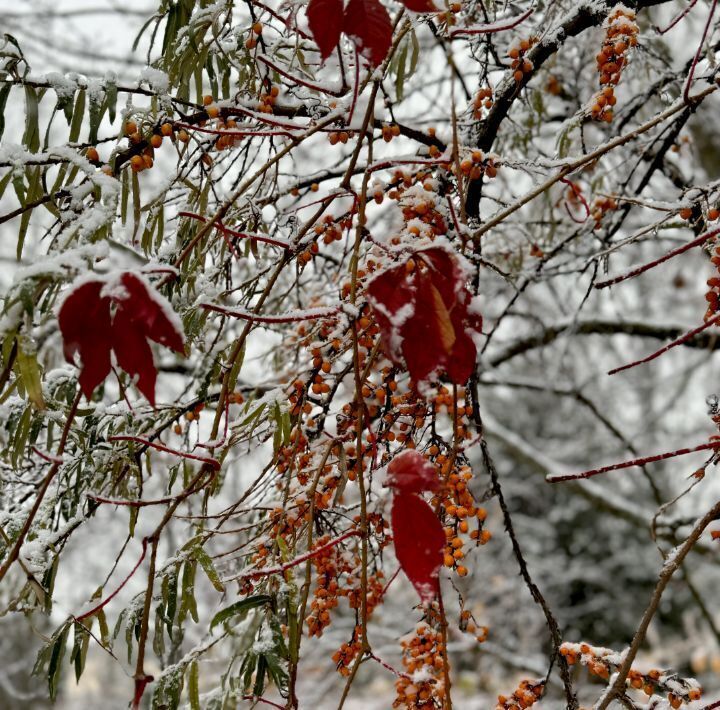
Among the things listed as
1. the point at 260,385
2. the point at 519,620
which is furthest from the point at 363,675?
the point at 260,385

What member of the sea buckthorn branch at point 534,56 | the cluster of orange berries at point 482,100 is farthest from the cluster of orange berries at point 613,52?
the cluster of orange berries at point 482,100

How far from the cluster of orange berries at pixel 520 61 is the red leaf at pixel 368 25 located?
46 cm

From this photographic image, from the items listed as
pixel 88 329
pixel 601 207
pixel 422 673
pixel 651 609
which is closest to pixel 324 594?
pixel 422 673

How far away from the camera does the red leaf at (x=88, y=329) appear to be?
77cm

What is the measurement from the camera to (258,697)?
92 cm

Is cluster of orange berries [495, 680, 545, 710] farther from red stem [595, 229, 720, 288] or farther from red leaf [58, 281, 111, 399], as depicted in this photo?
red leaf [58, 281, 111, 399]

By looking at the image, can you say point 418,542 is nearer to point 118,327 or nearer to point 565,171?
point 118,327

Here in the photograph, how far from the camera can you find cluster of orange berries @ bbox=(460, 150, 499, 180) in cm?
118

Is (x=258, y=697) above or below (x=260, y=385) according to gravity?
below

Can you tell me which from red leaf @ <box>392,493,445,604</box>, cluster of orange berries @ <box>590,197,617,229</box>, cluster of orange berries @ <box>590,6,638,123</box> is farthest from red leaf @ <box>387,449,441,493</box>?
cluster of orange berries @ <box>590,197,617,229</box>

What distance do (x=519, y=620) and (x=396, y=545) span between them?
6342mm

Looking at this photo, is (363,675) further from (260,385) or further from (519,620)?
(260,385)

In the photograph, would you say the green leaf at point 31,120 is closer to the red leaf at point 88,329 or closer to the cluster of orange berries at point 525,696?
the red leaf at point 88,329

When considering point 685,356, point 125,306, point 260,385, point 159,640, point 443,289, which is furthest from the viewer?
point 685,356
